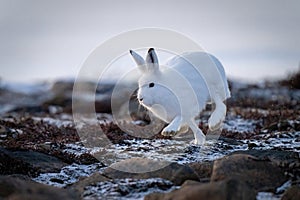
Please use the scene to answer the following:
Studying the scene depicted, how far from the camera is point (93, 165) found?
7211mm

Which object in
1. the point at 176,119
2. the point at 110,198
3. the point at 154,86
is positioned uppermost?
the point at 154,86

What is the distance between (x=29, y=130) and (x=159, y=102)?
4.39 meters

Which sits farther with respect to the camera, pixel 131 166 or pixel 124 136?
pixel 124 136

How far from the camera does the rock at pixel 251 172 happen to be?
5543 millimetres

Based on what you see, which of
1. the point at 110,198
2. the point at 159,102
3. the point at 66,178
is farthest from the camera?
the point at 159,102

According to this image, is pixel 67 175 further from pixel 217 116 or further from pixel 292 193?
pixel 292 193

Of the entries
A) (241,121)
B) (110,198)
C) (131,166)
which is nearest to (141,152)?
(131,166)

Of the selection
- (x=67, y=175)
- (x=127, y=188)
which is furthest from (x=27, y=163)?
(x=127, y=188)

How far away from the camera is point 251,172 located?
570 cm

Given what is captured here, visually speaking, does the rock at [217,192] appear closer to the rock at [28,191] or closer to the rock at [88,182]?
the rock at [28,191]

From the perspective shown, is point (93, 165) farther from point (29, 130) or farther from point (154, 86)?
point (29, 130)

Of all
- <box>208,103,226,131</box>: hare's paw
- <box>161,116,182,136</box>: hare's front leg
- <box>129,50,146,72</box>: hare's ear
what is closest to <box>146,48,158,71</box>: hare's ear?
<box>129,50,146,72</box>: hare's ear

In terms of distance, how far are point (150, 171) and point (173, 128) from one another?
1.21 m

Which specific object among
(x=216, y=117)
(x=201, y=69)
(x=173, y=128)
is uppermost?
(x=201, y=69)
